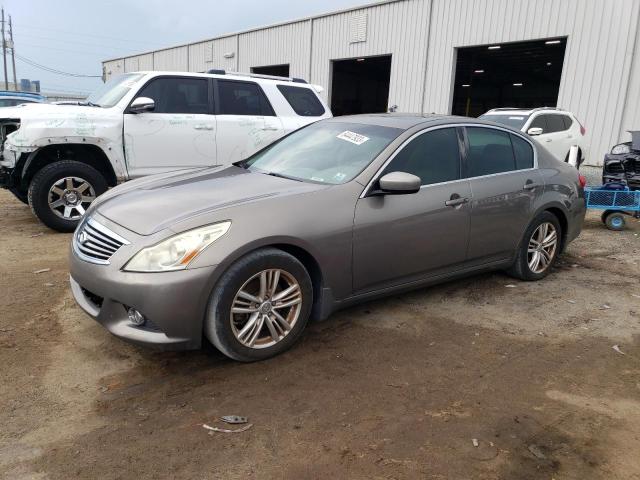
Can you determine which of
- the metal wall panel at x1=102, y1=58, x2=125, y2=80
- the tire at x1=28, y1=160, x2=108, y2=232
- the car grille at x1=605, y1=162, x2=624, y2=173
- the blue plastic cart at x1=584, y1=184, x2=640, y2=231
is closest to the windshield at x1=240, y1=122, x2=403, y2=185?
the tire at x1=28, y1=160, x2=108, y2=232

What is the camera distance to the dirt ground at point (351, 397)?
2.45 m

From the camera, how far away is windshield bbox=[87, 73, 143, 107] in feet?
22.2

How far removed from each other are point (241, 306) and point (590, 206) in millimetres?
6577

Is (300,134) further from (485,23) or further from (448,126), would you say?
(485,23)

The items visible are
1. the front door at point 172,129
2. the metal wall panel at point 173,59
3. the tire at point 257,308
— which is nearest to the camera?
the tire at point 257,308

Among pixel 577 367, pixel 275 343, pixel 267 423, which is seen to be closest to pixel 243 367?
pixel 275 343

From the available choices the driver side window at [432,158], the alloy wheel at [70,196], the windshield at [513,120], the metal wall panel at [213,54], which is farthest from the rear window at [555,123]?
the metal wall panel at [213,54]

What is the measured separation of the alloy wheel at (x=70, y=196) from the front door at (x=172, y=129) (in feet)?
1.91

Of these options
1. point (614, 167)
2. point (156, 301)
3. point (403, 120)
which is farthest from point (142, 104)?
point (614, 167)

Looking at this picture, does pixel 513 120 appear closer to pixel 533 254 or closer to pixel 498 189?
pixel 533 254

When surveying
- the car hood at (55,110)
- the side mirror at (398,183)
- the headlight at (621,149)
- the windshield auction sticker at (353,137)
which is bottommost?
the side mirror at (398,183)

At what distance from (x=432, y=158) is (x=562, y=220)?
196 centimetres

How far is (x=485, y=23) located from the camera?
1542 centimetres

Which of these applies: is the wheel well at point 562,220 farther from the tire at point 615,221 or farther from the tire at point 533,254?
the tire at point 615,221
